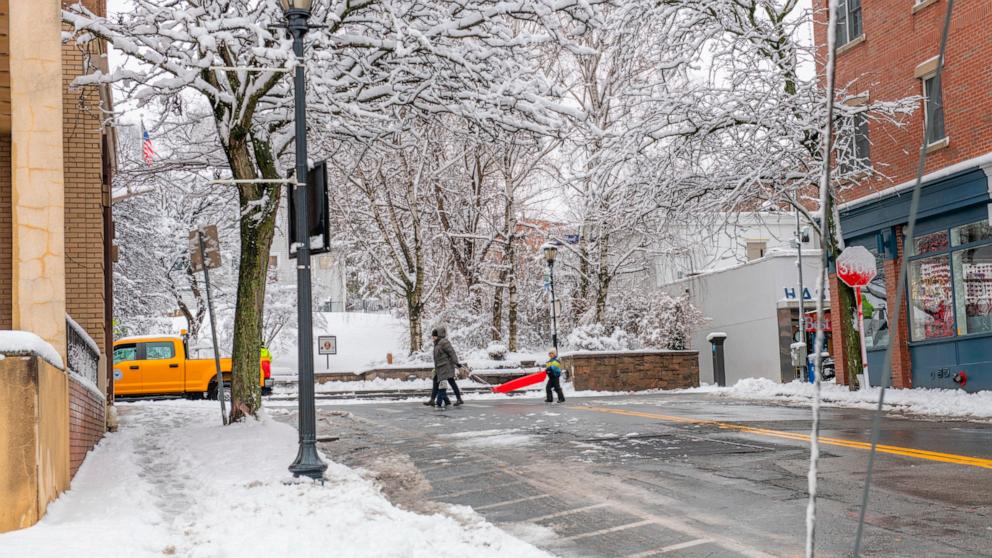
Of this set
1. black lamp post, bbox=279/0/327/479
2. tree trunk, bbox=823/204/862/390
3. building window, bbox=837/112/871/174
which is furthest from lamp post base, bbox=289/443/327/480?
tree trunk, bbox=823/204/862/390

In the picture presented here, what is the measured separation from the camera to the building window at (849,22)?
78.4 feet

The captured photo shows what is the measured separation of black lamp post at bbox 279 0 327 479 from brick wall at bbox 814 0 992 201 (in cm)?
1254

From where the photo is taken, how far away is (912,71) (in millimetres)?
21594

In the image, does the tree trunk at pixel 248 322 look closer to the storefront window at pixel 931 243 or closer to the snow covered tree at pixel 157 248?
the storefront window at pixel 931 243

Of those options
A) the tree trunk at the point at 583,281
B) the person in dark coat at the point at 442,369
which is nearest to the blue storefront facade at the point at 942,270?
the person in dark coat at the point at 442,369

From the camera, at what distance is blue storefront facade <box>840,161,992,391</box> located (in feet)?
65.2

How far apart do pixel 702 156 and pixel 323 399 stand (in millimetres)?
13014

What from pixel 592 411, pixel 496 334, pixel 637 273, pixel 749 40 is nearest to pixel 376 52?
pixel 592 411

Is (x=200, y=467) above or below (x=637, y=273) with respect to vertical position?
below

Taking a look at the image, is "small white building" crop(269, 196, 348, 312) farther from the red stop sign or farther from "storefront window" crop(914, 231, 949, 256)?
the red stop sign

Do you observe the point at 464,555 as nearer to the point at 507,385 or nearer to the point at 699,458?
the point at 699,458

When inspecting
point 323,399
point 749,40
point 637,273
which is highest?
point 749,40

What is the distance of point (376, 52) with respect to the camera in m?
13.6

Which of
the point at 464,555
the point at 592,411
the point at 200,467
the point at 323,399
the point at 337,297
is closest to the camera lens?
the point at 464,555
